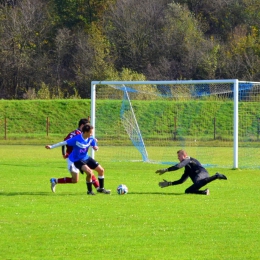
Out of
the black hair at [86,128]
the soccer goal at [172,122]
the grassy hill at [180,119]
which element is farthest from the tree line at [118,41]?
the black hair at [86,128]

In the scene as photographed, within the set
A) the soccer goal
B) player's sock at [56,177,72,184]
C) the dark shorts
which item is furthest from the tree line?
the dark shorts

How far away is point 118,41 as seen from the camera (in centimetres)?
6788

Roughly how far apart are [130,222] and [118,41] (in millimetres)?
56227

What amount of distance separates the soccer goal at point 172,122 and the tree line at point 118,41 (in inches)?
1150

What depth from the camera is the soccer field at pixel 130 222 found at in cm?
1000

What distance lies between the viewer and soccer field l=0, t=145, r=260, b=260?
1000 centimetres

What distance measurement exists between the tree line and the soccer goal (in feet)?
95.8

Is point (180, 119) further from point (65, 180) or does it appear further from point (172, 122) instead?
point (65, 180)

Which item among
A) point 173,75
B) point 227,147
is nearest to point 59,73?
point 173,75

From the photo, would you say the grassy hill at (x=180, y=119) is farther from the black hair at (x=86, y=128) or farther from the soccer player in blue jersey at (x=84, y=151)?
the black hair at (x=86, y=128)

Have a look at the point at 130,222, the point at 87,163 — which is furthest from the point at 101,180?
the point at 130,222

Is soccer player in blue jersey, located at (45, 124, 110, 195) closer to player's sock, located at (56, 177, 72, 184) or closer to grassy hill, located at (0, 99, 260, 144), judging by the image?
player's sock, located at (56, 177, 72, 184)

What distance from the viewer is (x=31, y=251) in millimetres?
9938

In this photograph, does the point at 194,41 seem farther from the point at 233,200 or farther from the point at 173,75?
the point at 233,200
